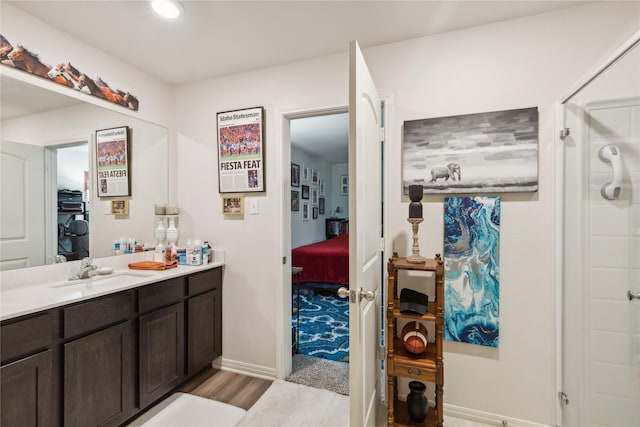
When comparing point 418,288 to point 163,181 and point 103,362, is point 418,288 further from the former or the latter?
point 163,181

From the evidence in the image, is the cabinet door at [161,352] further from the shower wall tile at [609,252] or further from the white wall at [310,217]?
the white wall at [310,217]

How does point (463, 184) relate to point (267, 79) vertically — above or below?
below

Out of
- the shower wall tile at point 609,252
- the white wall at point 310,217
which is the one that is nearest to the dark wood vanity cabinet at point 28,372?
the shower wall tile at point 609,252

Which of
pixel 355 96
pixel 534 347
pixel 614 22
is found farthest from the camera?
pixel 534 347

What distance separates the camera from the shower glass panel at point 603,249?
46.8 inches

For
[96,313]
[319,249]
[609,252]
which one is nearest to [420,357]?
[609,252]

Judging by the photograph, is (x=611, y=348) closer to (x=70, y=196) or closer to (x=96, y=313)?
(x=96, y=313)

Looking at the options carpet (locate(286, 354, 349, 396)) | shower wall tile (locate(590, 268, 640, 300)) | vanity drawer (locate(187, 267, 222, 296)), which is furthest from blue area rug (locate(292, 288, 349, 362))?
shower wall tile (locate(590, 268, 640, 300))

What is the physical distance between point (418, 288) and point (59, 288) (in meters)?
2.13

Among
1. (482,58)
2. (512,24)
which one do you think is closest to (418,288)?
(482,58)

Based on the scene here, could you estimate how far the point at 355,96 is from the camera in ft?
4.09

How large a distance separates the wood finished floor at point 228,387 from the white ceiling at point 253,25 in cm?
211

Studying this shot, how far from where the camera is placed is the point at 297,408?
Result: 1886mm

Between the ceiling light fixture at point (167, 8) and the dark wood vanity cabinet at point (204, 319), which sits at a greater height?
the ceiling light fixture at point (167, 8)
